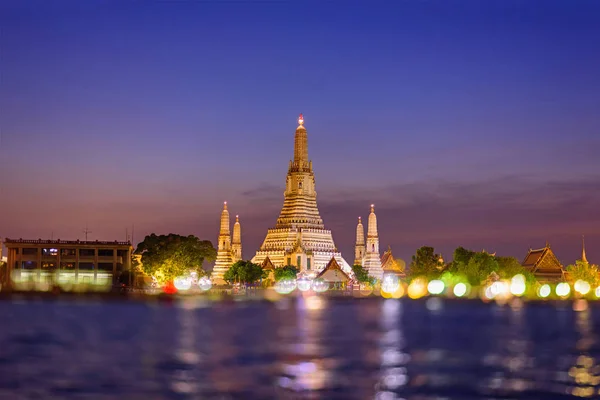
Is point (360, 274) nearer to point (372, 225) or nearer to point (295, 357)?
point (372, 225)

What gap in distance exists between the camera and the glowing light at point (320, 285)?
141500 millimetres

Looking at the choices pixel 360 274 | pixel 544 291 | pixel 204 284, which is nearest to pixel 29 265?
pixel 204 284

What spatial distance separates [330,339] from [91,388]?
23058 mm

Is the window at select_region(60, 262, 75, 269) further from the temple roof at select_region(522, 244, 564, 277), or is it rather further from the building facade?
the temple roof at select_region(522, 244, 564, 277)

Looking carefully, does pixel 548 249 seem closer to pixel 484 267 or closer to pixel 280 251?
pixel 484 267

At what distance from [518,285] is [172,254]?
50.1 meters

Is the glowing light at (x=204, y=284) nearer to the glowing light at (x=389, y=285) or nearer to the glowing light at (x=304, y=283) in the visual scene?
the glowing light at (x=304, y=283)

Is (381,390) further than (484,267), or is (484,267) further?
(484,267)

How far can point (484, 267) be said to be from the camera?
12375 cm

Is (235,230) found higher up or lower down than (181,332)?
higher up

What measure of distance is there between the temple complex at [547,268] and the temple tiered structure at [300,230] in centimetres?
3011

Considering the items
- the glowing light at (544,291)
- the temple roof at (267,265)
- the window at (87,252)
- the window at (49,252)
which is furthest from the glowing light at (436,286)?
the window at (49,252)

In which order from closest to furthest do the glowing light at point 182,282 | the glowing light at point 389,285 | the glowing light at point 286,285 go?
the glowing light at point 182,282 < the glowing light at point 286,285 < the glowing light at point 389,285

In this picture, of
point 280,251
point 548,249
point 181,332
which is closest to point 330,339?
point 181,332
